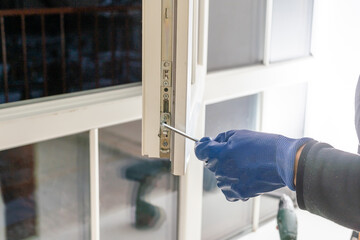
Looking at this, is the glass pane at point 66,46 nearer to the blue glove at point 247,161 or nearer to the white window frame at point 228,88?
the white window frame at point 228,88

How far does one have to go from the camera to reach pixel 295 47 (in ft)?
→ 8.39

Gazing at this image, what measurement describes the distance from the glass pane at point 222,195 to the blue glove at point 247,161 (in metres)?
0.96

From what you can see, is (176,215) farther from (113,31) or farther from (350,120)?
(350,120)

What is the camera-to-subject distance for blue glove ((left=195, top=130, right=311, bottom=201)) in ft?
3.88

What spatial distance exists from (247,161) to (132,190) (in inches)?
32.9

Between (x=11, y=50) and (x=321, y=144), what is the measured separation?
2.85 ft

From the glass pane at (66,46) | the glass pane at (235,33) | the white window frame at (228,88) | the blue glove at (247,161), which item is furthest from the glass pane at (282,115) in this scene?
the blue glove at (247,161)

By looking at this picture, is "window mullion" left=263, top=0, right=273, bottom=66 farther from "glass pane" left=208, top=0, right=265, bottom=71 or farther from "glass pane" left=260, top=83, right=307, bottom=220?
"glass pane" left=260, top=83, right=307, bottom=220

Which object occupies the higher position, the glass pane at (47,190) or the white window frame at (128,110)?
the white window frame at (128,110)

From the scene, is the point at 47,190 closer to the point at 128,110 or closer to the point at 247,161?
the point at 128,110

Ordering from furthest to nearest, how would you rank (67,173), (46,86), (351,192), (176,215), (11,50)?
1. (176,215)
2. (67,173)
3. (46,86)
4. (11,50)
5. (351,192)

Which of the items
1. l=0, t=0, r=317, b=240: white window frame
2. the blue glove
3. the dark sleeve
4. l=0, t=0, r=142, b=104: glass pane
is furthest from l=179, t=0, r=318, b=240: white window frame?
the dark sleeve

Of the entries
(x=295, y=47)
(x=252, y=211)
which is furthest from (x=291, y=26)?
(x=252, y=211)

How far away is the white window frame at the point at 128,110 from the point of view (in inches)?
61.0
